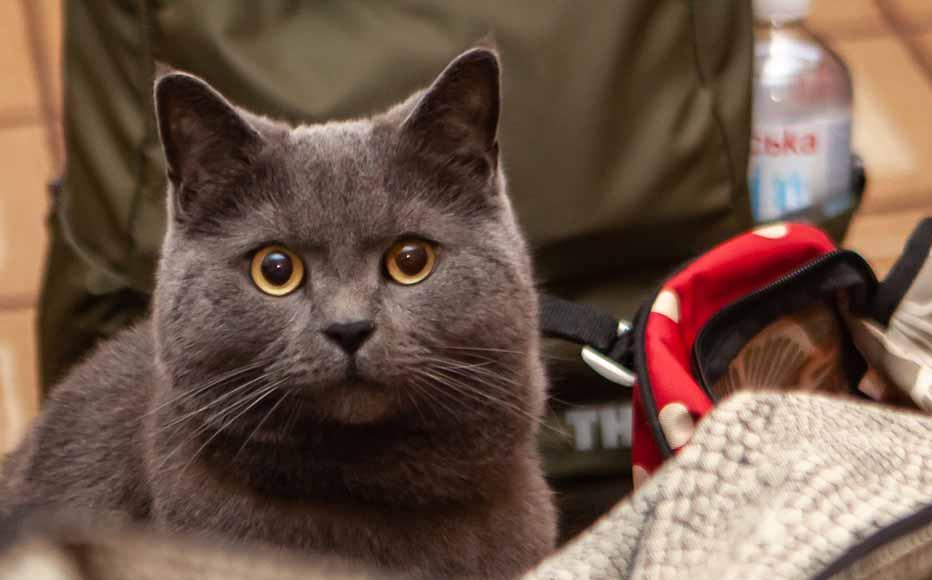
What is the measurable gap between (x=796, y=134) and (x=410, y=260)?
1.95 ft

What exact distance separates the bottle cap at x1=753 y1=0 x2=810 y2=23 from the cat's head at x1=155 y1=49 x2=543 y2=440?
523 mm

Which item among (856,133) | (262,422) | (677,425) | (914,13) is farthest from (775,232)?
(914,13)

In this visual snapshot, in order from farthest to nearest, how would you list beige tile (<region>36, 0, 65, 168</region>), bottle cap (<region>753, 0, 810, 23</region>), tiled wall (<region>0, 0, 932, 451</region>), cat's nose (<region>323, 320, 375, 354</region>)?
1. beige tile (<region>36, 0, 65, 168</region>)
2. tiled wall (<region>0, 0, 932, 451</region>)
3. bottle cap (<region>753, 0, 810, 23</region>)
4. cat's nose (<region>323, 320, 375, 354</region>)

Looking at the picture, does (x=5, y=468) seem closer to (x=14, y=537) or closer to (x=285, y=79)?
(x=285, y=79)

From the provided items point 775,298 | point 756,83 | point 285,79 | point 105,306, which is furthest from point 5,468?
point 756,83

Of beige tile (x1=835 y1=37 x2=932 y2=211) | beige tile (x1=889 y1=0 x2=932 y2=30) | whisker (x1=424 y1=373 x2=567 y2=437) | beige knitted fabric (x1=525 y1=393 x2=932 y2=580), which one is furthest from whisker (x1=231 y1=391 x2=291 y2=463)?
beige tile (x1=889 y1=0 x2=932 y2=30)

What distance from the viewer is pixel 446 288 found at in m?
0.75

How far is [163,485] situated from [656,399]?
35cm

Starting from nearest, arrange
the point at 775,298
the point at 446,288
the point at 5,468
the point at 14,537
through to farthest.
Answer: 1. the point at 14,537
2. the point at 446,288
3. the point at 775,298
4. the point at 5,468

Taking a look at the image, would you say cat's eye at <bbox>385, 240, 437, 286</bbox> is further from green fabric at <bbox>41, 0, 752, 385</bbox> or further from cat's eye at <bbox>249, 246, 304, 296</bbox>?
green fabric at <bbox>41, 0, 752, 385</bbox>

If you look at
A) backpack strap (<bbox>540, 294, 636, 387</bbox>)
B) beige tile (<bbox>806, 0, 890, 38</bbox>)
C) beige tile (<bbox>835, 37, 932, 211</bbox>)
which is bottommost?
beige tile (<bbox>835, 37, 932, 211</bbox>)

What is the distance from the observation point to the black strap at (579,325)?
3.06ft

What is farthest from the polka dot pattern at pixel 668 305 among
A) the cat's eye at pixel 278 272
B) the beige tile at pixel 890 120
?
the beige tile at pixel 890 120

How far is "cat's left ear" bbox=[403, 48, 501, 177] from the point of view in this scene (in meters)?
0.76
